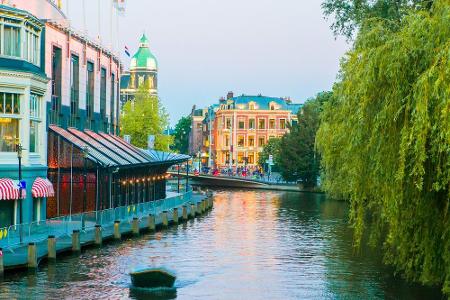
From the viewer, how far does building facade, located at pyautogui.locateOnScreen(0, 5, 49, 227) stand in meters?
41.8

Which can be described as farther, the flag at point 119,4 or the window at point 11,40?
the flag at point 119,4

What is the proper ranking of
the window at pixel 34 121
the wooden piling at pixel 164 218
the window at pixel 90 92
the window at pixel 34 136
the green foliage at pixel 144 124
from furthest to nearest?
the green foliage at pixel 144 124, the window at pixel 90 92, the wooden piling at pixel 164 218, the window at pixel 34 136, the window at pixel 34 121

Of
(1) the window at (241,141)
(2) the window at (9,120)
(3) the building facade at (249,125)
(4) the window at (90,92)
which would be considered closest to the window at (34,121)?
(2) the window at (9,120)

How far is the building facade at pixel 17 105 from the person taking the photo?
4175cm

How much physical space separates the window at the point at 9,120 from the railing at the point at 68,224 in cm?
486

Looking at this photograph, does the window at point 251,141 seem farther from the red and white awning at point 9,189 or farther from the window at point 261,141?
the red and white awning at point 9,189

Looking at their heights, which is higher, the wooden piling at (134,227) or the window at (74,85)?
the window at (74,85)

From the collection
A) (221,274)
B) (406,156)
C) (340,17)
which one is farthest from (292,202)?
(406,156)

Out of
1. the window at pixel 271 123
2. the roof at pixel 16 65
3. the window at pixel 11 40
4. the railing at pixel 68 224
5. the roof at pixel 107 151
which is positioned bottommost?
the railing at pixel 68 224

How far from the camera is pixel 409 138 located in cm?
2275

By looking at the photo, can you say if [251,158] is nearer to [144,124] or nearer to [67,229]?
[144,124]

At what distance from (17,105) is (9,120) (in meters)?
0.90

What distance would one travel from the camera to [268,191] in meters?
115

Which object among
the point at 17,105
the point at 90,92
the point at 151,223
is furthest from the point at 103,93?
the point at 17,105
